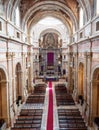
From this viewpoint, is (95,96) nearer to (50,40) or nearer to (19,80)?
(19,80)

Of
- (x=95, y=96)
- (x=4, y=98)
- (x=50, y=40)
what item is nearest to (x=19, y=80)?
(x=4, y=98)

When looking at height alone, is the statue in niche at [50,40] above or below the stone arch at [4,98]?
above

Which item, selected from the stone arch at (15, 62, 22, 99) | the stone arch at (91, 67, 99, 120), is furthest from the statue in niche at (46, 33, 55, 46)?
the stone arch at (91, 67, 99, 120)

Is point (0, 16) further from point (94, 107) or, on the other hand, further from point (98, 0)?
point (94, 107)

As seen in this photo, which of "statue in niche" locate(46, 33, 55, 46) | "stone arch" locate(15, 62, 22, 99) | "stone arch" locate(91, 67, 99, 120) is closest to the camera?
"stone arch" locate(91, 67, 99, 120)

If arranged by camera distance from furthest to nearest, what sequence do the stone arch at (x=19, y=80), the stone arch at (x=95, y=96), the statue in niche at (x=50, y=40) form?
1. the statue in niche at (x=50, y=40)
2. the stone arch at (x=19, y=80)
3. the stone arch at (x=95, y=96)

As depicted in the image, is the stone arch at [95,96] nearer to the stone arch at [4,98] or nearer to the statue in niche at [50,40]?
the stone arch at [4,98]

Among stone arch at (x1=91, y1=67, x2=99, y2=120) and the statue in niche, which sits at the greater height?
the statue in niche

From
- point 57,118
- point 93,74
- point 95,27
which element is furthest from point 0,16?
point 57,118

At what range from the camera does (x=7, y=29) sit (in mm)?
11922

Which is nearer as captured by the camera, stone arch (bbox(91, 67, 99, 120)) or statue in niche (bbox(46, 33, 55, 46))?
→ stone arch (bbox(91, 67, 99, 120))

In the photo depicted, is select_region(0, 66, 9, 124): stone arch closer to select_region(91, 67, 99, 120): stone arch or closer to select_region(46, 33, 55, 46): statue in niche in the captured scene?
select_region(91, 67, 99, 120): stone arch

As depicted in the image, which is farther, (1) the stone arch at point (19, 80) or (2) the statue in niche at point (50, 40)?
(2) the statue in niche at point (50, 40)

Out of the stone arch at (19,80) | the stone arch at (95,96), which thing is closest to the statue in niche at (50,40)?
the stone arch at (19,80)
